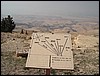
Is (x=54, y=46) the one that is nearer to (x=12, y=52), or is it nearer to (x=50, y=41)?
(x=50, y=41)

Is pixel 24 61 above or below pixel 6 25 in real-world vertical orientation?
below

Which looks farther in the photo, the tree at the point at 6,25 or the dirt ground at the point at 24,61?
the tree at the point at 6,25

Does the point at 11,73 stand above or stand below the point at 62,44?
below

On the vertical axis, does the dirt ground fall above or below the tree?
below

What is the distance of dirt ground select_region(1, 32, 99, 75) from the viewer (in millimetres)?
10812

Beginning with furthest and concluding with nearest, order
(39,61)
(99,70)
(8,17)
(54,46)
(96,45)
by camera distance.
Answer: (8,17), (96,45), (99,70), (54,46), (39,61)

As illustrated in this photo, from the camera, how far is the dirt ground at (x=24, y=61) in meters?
10.8

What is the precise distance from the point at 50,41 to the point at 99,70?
3089 millimetres

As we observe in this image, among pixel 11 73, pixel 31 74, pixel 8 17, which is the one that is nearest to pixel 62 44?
pixel 31 74

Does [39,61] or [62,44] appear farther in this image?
[62,44]

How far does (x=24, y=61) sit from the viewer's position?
1203 centimetres

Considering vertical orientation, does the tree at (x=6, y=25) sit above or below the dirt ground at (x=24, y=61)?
above

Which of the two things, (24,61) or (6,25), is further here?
(6,25)

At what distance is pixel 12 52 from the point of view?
543 inches
